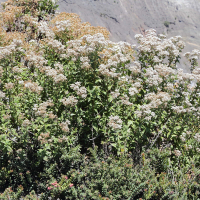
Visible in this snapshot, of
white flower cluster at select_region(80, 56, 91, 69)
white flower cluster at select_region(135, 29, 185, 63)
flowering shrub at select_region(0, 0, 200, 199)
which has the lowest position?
flowering shrub at select_region(0, 0, 200, 199)

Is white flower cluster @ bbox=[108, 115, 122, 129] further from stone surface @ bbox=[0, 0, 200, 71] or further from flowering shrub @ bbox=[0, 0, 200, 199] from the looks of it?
stone surface @ bbox=[0, 0, 200, 71]

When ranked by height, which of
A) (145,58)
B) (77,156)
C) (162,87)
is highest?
(145,58)

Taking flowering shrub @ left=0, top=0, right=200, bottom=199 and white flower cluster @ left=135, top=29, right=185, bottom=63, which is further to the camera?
white flower cluster @ left=135, top=29, right=185, bottom=63

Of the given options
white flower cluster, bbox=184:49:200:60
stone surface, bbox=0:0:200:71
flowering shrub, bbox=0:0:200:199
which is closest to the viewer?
flowering shrub, bbox=0:0:200:199

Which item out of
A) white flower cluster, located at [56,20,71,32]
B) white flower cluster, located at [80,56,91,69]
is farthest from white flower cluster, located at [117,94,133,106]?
white flower cluster, located at [56,20,71,32]

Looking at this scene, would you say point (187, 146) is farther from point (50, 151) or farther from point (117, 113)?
point (50, 151)

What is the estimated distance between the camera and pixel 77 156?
4.22 meters

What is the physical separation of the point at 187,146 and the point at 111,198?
244 cm

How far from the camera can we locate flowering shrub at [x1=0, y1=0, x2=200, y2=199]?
12.9ft

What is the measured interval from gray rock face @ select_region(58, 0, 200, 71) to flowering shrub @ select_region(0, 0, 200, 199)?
9931cm

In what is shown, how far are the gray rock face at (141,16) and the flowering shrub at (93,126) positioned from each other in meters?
99.3

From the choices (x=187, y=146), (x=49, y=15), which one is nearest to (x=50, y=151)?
(x=187, y=146)

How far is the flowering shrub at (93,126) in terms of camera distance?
3918mm

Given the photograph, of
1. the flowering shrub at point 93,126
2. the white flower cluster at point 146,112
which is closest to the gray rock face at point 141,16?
the flowering shrub at point 93,126
